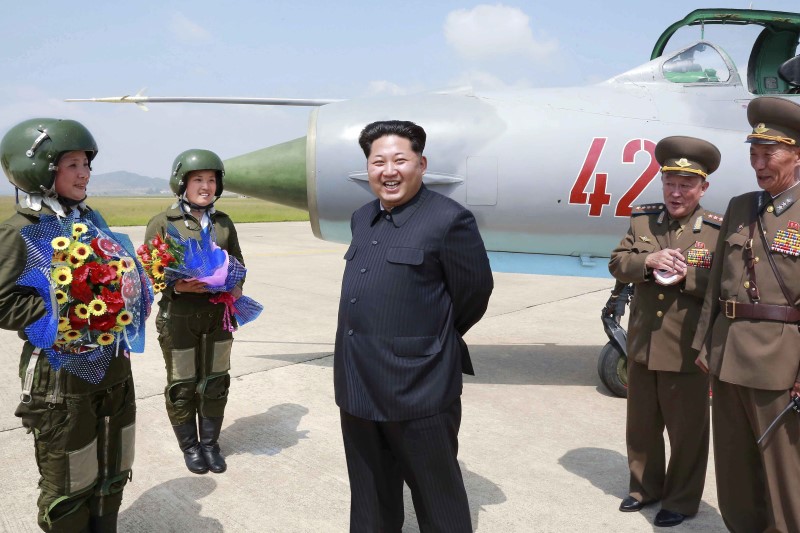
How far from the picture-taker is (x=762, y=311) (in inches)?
99.3

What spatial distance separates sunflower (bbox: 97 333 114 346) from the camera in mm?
2416

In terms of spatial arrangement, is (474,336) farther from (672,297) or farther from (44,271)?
(44,271)

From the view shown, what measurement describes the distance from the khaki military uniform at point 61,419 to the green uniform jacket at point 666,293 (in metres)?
2.48

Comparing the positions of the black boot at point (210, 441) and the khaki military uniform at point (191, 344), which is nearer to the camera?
the khaki military uniform at point (191, 344)

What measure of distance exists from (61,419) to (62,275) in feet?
1.90

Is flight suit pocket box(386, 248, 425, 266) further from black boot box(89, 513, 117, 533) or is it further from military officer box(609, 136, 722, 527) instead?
black boot box(89, 513, 117, 533)

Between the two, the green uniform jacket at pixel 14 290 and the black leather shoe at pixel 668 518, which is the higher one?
the green uniform jacket at pixel 14 290

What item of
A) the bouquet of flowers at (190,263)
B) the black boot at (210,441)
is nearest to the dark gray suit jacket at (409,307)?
the bouquet of flowers at (190,263)

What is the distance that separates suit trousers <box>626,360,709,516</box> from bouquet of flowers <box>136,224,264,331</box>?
2.29 m

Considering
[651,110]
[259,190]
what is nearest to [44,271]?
[259,190]

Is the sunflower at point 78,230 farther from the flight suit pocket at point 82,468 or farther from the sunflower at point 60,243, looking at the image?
the flight suit pocket at point 82,468

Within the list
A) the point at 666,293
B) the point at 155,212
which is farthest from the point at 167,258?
the point at 155,212

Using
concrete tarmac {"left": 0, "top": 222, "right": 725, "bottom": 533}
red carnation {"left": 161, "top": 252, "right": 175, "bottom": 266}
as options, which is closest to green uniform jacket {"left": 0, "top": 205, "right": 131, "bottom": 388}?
red carnation {"left": 161, "top": 252, "right": 175, "bottom": 266}

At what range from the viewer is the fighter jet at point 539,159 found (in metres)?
4.60
